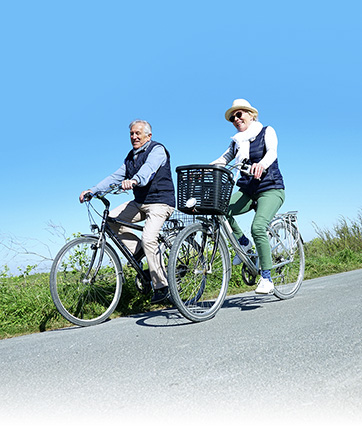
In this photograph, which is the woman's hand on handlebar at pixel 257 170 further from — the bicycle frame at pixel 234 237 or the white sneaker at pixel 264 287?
the white sneaker at pixel 264 287

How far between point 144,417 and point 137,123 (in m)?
3.71

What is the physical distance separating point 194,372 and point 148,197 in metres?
2.78

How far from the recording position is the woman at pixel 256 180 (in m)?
5.02

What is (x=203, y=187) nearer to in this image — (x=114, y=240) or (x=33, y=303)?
(x=114, y=240)

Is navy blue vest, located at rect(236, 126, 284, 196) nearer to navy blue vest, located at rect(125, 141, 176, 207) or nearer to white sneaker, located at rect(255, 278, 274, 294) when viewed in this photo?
navy blue vest, located at rect(125, 141, 176, 207)

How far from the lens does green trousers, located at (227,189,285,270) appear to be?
5027mm

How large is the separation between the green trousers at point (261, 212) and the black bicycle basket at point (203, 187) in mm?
674

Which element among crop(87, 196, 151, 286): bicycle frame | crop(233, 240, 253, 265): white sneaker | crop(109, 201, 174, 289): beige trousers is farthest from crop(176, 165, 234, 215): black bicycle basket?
crop(87, 196, 151, 286): bicycle frame

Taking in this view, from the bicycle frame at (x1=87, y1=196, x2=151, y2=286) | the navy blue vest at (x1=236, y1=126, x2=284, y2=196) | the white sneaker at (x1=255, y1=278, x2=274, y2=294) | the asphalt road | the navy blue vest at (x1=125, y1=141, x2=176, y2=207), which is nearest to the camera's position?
the asphalt road

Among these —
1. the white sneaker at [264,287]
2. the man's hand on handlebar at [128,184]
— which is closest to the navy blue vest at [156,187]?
the man's hand on handlebar at [128,184]

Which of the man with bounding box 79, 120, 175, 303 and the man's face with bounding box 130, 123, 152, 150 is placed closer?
the man with bounding box 79, 120, 175, 303

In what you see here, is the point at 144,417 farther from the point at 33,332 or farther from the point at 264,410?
the point at 33,332

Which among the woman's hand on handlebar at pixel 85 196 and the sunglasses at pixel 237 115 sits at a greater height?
the sunglasses at pixel 237 115

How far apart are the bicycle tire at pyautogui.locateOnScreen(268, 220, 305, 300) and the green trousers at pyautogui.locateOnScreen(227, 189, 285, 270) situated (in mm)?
491
